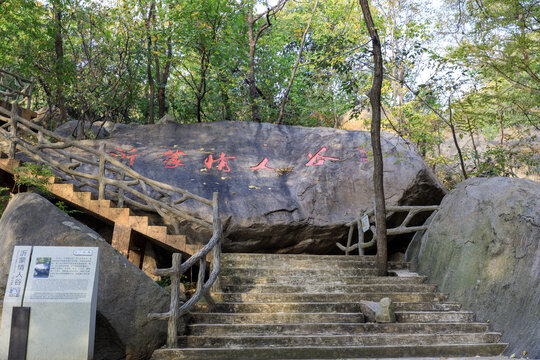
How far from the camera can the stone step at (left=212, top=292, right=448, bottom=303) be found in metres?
6.04

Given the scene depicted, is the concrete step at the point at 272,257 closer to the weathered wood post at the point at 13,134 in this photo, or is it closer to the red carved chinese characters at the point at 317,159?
the red carved chinese characters at the point at 317,159

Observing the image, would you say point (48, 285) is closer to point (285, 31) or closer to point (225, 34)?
point (225, 34)

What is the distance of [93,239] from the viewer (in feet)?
16.2

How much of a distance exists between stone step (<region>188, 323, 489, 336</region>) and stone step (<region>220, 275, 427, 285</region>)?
1.21 m

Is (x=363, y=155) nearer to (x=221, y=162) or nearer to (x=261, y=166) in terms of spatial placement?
(x=261, y=166)

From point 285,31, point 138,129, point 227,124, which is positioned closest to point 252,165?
point 227,124

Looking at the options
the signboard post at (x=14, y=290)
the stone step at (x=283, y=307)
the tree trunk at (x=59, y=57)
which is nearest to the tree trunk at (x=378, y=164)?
the stone step at (x=283, y=307)

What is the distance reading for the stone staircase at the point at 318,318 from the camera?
4.80 m

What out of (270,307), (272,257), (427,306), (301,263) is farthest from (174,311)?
(427,306)

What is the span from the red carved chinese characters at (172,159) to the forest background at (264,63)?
3.52 metres

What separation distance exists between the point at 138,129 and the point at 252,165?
139 inches

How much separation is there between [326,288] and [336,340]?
1.52 meters

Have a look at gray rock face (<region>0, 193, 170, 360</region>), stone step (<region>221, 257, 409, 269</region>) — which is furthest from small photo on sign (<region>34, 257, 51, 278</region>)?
stone step (<region>221, 257, 409, 269</region>)

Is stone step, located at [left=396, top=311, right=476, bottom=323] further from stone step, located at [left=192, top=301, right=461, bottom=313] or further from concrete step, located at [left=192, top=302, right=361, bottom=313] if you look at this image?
concrete step, located at [left=192, top=302, right=361, bottom=313]
